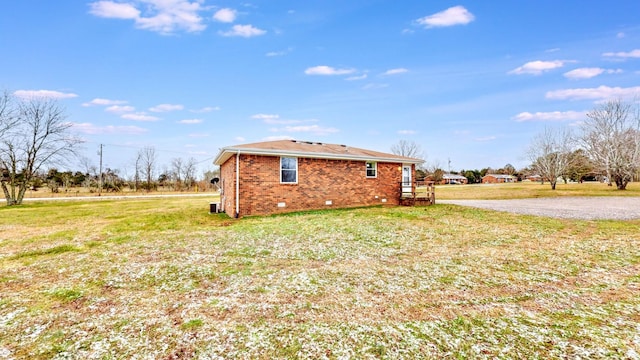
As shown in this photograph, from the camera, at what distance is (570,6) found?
1289cm

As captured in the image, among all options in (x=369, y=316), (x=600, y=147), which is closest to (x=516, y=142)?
(x=600, y=147)

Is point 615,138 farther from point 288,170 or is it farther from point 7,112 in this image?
point 7,112

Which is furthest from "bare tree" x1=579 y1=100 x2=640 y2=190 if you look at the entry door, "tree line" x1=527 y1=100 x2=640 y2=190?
the entry door

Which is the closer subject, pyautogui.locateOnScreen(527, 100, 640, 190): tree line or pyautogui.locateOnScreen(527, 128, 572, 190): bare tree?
pyautogui.locateOnScreen(527, 100, 640, 190): tree line

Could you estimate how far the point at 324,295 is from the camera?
14.6 feet

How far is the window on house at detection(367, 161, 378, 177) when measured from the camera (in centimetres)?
1636

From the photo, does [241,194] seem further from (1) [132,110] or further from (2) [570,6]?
(1) [132,110]

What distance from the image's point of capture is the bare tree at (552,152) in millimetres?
32312

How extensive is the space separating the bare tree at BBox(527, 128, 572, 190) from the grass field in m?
29.6

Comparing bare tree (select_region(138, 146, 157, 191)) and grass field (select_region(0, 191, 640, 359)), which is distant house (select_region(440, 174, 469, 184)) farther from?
grass field (select_region(0, 191, 640, 359))

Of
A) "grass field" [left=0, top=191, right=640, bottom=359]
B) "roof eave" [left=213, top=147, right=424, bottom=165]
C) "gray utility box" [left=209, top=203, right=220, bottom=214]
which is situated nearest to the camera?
"grass field" [left=0, top=191, right=640, bottom=359]

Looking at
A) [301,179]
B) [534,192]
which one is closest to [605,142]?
[534,192]

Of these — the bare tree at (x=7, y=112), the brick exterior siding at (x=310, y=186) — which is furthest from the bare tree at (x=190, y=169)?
the brick exterior siding at (x=310, y=186)

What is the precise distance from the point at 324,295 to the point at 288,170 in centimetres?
966
